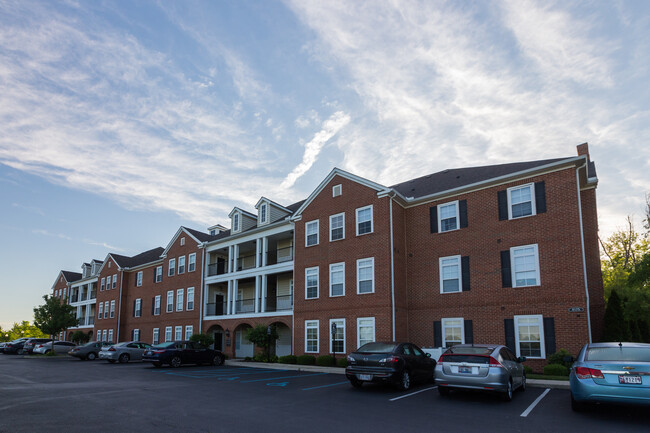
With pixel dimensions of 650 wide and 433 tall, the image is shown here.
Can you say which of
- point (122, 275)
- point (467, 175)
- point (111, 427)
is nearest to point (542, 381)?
point (467, 175)

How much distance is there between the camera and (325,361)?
73.0 feet

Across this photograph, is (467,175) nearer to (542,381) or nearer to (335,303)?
(335,303)

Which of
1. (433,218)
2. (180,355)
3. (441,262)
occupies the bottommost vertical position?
(180,355)

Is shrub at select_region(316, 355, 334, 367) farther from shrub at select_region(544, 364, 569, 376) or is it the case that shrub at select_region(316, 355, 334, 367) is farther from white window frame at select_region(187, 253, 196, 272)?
white window frame at select_region(187, 253, 196, 272)

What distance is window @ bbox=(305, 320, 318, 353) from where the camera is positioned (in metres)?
24.3

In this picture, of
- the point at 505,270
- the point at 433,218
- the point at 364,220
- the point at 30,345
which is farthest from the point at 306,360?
the point at 30,345

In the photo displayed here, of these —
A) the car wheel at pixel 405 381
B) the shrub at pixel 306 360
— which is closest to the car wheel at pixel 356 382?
the car wheel at pixel 405 381

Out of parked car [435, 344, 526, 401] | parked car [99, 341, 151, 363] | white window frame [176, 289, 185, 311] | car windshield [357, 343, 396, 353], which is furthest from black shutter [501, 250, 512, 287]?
white window frame [176, 289, 185, 311]

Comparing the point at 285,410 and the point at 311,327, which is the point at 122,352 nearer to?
the point at 311,327

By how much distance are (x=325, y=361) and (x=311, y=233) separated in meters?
7.02

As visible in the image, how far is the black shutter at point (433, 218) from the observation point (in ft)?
72.8

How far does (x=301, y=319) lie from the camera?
25.2m

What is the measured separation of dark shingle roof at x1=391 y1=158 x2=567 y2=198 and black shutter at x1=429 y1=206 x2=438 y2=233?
83cm

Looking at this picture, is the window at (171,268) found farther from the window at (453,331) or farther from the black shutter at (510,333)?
the black shutter at (510,333)
